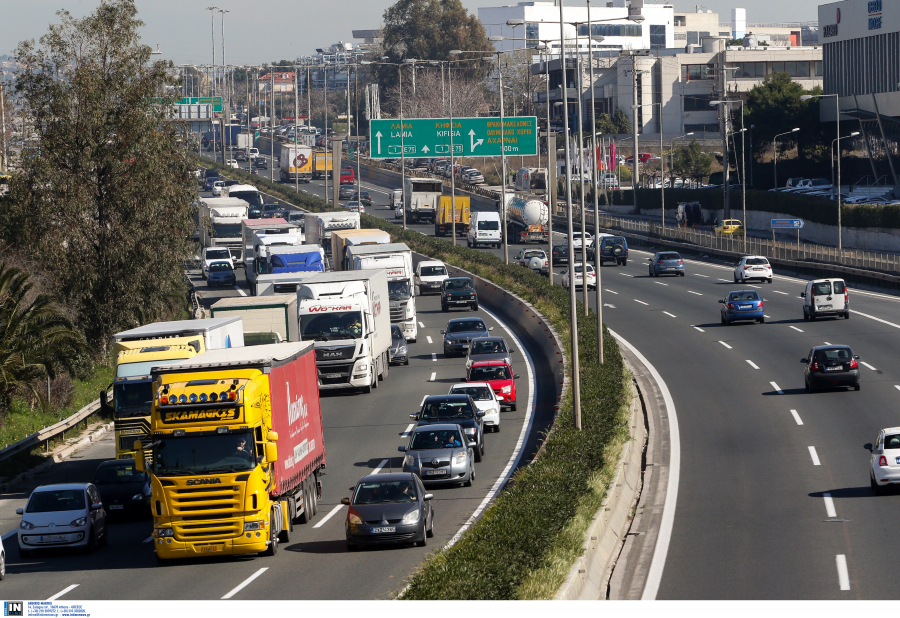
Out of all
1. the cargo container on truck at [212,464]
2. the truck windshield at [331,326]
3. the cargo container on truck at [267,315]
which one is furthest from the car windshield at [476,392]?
the cargo container on truck at [212,464]

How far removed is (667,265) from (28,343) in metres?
44.6

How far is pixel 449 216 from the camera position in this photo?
3770 inches

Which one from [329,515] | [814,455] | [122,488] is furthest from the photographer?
[814,455]

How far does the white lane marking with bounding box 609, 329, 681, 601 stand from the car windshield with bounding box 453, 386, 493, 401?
533 cm

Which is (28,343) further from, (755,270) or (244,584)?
(755,270)

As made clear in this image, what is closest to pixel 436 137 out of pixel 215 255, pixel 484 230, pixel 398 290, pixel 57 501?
pixel 484 230

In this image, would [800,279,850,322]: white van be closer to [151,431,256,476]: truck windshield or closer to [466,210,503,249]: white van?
[151,431,256,476]: truck windshield

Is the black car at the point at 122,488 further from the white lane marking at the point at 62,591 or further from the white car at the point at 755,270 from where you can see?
the white car at the point at 755,270

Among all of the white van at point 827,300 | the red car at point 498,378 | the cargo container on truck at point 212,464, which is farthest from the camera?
the white van at point 827,300

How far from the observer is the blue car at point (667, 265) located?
73.2 metres

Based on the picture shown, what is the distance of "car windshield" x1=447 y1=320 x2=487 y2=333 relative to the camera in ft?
164

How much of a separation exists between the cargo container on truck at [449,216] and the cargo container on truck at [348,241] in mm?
27746

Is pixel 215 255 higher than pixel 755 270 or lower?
higher

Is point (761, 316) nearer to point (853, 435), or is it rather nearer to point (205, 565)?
point (853, 435)
